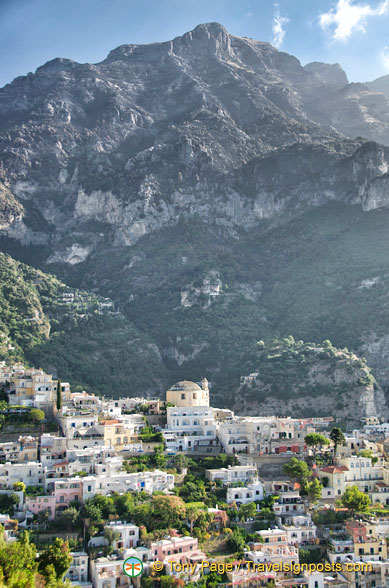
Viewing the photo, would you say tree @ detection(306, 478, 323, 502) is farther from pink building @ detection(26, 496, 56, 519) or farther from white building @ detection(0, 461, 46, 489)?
white building @ detection(0, 461, 46, 489)

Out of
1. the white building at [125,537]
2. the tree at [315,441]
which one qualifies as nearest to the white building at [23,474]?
the white building at [125,537]

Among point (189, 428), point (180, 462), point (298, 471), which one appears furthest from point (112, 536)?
point (189, 428)

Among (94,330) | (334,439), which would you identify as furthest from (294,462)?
(94,330)

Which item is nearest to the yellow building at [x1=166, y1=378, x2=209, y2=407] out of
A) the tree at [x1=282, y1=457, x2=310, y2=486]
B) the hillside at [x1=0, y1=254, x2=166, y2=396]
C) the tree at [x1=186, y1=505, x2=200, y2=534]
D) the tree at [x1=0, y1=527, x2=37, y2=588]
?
the tree at [x1=282, y1=457, x2=310, y2=486]

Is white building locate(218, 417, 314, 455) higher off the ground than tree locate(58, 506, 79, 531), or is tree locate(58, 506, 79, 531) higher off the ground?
white building locate(218, 417, 314, 455)

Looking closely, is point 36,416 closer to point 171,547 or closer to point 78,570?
point 78,570

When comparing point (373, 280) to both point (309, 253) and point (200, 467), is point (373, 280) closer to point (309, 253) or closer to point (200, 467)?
point (309, 253)

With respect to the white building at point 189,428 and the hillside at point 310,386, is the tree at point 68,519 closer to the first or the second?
the white building at point 189,428
